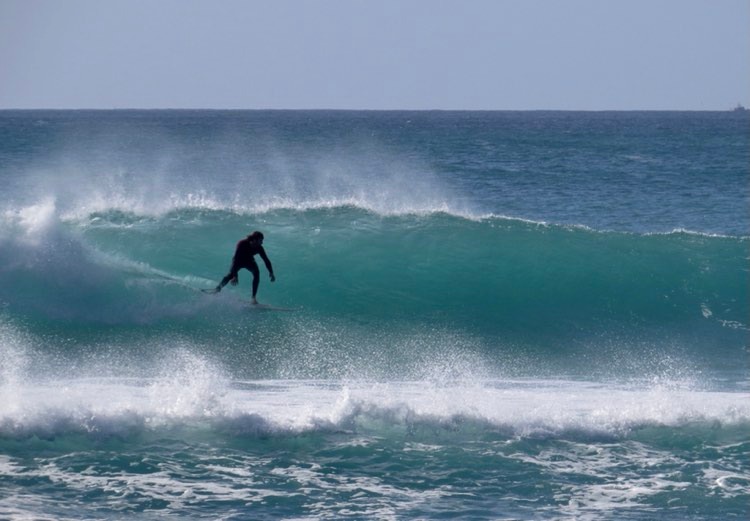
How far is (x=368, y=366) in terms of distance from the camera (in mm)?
14836

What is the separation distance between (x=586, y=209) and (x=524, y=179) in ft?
27.0

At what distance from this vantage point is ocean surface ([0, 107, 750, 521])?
34.8ft

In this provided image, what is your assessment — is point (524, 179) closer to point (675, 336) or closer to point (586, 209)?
point (586, 209)

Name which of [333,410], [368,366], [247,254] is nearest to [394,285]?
[247,254]

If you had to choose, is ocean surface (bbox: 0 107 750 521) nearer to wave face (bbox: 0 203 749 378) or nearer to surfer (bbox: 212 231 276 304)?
wave face (bbox: 0 203 749 378)

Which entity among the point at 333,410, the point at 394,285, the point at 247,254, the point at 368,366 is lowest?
the point at 333,410

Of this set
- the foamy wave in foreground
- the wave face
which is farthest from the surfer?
the foamy wave in foreground

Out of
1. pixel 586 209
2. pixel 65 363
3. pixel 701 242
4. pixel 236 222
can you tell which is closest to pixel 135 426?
pixel 65 363

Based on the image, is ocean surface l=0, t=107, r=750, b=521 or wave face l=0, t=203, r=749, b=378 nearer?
ocean surface l=0, t=107, r=750, b=521

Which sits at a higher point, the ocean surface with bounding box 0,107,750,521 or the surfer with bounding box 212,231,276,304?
the surfer with bounding box 212,231,276,304

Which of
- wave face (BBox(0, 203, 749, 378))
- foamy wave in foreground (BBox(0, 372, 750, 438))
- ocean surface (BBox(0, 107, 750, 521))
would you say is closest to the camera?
ocean surface (BBox(0, 107, 750, 521))

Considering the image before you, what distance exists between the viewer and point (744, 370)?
15.2m

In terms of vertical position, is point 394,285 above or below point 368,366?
above

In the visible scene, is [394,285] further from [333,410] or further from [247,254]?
[333,410]
